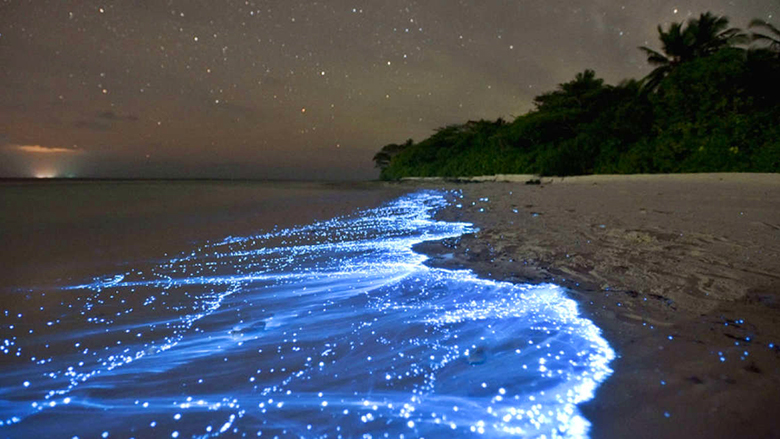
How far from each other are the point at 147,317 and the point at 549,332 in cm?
220

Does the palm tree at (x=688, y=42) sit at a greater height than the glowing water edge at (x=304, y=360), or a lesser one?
greater

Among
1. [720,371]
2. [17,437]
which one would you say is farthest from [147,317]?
[720,371]

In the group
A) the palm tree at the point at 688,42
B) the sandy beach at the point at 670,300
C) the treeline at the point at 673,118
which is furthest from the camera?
the palm tree at the point at 688,42

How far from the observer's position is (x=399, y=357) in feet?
5.17

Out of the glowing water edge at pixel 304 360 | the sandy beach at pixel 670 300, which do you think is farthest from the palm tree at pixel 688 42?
the glowing water edge at pixel 304 360

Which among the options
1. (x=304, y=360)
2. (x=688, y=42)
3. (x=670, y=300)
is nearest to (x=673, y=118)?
(x=688, y=42)

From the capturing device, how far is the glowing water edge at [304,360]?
116 cm

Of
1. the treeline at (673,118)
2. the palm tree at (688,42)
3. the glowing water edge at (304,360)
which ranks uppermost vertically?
the palm tree at (688,42)

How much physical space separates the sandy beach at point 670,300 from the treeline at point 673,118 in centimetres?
991

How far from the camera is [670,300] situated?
2.08 metres

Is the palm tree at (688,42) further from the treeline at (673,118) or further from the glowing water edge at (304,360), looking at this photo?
the glowing water edge at (304,360)

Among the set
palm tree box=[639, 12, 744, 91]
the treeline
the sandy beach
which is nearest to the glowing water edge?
the sandy beach

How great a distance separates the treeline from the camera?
12.3 m

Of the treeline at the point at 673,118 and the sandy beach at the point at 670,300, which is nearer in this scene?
the sandy beach at the point at 670,300
